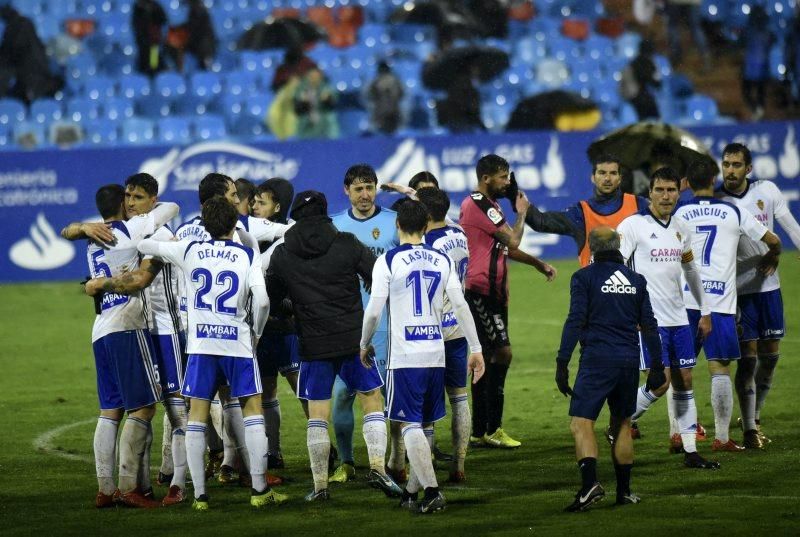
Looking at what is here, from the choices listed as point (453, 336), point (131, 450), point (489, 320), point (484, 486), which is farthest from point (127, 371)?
point (489, 320)

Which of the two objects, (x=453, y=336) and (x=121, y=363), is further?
(x=453, y=336)

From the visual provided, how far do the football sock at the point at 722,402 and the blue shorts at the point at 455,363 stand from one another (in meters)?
1.97

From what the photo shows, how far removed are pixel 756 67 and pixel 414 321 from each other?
19277 millimetres

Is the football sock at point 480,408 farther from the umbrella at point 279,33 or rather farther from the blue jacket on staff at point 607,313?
the umbrella at point 279,33

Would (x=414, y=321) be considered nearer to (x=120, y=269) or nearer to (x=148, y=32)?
(x=120, y=269)

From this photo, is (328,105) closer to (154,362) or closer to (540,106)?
(540,106)

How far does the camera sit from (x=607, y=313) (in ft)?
25.6

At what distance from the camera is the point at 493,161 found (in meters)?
9.95

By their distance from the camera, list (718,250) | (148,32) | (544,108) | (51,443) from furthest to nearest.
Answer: (148,32), (544,108), (51,443), (718,250)

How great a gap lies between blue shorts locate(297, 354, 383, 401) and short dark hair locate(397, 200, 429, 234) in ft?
3.17

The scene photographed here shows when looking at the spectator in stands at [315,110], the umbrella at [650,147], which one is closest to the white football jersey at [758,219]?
the umbrella at [650,147]

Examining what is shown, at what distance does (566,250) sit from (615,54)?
22.3 ft

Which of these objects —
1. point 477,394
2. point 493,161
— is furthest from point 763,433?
point 493,161

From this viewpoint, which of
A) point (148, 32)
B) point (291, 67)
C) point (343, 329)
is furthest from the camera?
point (148, 32)
